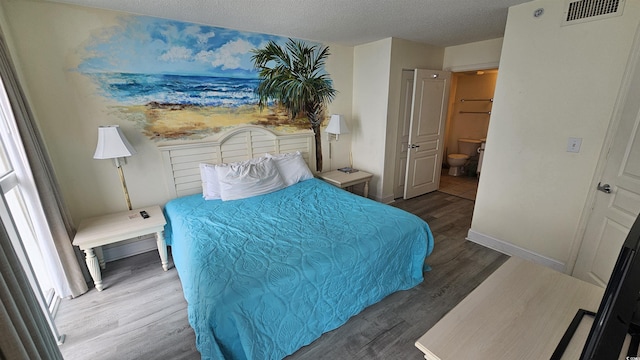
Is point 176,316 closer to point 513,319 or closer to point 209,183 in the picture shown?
point 209,183

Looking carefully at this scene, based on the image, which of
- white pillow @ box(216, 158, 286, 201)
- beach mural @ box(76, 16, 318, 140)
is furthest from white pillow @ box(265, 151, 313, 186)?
beach mural @ box(76, 16, 318, 140)

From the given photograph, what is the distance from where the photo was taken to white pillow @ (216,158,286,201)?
2.75 m

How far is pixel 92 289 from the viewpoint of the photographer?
225cm

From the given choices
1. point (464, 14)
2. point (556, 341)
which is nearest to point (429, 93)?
point (464, 14)

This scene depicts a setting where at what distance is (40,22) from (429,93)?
4.24 m

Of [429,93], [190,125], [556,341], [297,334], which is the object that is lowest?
[297,334]

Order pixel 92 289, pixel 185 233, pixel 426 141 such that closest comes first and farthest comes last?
pixel 185 233 < pixel 92 289 < pixel 426 141

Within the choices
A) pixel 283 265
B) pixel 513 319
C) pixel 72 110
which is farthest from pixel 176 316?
pixel 513 319

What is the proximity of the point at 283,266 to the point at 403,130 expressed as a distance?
9.83 feet

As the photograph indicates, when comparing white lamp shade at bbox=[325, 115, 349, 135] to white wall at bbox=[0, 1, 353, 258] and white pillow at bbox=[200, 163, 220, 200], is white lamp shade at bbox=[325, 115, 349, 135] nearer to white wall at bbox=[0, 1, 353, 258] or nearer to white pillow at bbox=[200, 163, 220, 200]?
white pillow at bbox=[200, 163, 220, 200]

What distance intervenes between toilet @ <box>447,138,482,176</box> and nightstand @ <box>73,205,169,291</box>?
16.9ft

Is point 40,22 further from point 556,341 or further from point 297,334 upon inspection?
point 556,341

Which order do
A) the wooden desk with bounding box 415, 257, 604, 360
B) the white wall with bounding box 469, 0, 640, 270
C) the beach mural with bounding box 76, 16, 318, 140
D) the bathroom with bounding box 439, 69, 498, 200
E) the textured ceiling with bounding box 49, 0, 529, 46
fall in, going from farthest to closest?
the bathroom with bounding box 439, 69, 498, 200 < the beach mural with bounding box 76, 16, 318, 140 < the textured ceiling with bounding box 49, 0, 529, 46 < the white wall with bounding box 469, 0, 640, 270 < the wooden desk with bounding box 415, 257, 604, 360

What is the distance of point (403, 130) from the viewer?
3883mm
